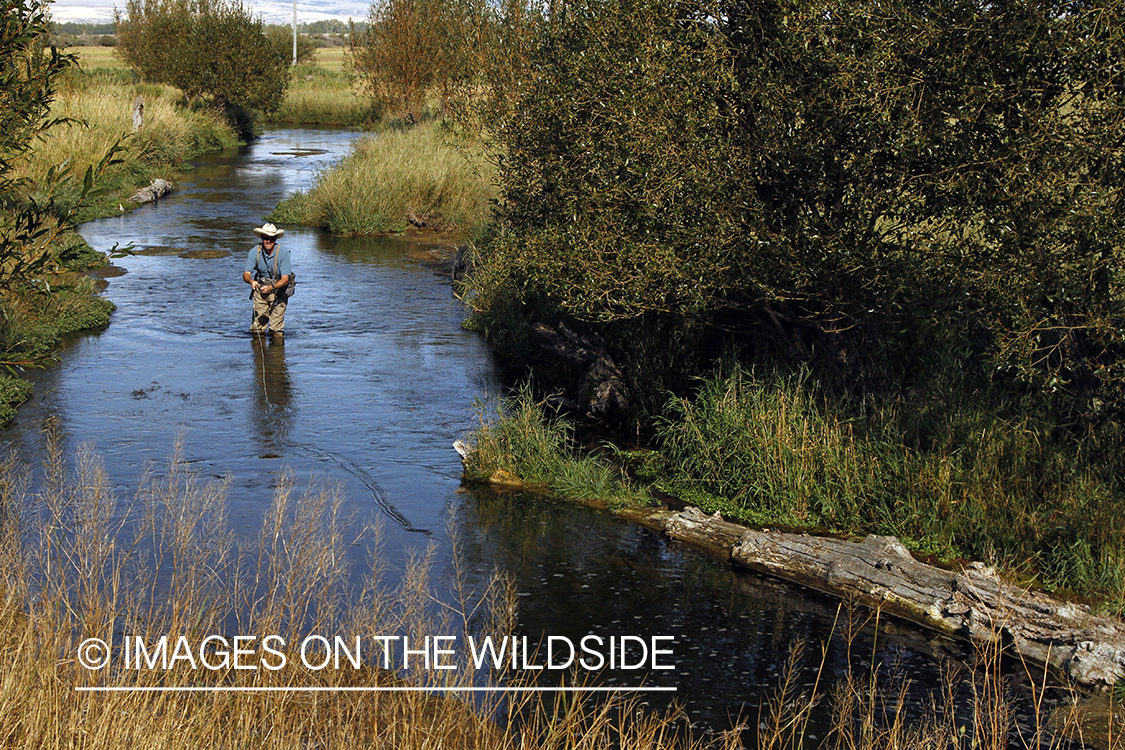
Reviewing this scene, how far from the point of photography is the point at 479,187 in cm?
2575

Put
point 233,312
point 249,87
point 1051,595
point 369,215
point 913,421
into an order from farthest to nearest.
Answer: point 249,87 < point 369,215 < point 233,312 < point 913,421 < point 1051,595

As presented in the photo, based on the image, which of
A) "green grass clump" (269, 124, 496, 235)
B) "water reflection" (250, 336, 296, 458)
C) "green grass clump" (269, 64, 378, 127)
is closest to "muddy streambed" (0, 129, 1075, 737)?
"water reflection" (250, 336, 296, 458)

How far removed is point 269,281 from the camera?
613 inches

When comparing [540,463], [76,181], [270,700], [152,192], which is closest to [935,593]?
[540,463]

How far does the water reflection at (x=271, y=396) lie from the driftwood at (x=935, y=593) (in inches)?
177

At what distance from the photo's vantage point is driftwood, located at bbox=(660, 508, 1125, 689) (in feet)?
23.6

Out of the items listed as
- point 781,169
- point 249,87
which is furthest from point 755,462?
point 249,87

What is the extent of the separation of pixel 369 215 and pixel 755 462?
675 inches

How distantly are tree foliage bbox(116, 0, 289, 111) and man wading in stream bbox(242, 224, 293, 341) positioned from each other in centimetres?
3358

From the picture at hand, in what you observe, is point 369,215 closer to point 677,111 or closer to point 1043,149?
point 677,111

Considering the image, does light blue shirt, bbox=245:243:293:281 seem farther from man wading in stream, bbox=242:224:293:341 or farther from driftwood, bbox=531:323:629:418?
driftwood, bbox=531:323:629:418

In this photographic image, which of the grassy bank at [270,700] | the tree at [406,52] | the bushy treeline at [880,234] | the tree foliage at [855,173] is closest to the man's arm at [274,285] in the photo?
the bushy treeline at [880,234]

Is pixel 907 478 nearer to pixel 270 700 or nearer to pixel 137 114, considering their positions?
pixel 270 700

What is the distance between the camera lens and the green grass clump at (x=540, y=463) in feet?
35.1
